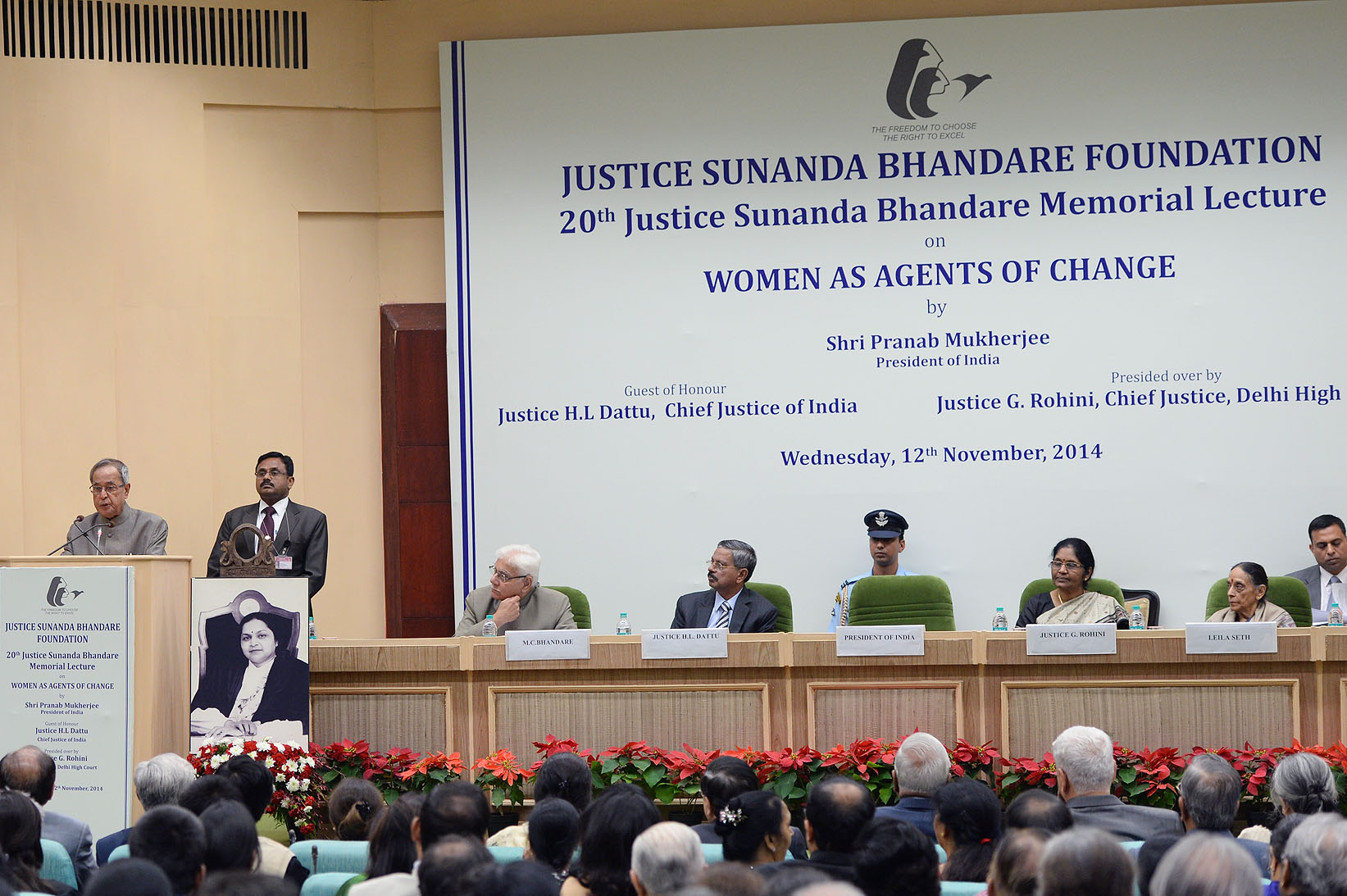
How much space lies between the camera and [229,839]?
2.91 meters

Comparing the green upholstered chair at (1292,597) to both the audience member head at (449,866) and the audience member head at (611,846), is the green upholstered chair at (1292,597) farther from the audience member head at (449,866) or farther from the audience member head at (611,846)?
the audience member head at (449,866)

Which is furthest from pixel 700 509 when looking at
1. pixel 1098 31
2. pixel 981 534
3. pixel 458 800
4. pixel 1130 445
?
pixel 458 800

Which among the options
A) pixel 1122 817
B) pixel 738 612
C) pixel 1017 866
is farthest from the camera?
pixel 738 612

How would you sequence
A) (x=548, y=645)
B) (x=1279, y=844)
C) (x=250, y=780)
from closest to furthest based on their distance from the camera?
(x=1279, y=844), (x=250, y=780), (x=548, y=645)

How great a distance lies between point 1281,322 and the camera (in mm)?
6754

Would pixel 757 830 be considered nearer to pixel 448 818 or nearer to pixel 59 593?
pixel 448 818

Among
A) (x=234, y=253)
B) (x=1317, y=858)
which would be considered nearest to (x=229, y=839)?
(x=1317, y=858)

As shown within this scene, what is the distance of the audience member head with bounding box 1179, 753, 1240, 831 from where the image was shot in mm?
3410

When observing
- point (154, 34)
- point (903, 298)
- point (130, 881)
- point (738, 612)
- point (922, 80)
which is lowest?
point (130, 881)

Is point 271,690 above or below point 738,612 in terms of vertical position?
below

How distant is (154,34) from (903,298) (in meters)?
3.74

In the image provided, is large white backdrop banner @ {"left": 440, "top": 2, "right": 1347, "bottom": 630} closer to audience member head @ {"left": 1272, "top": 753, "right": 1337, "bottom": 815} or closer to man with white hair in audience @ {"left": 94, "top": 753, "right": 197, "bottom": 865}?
man with white hair in audience @ {"left": 94, "top": 753, "right": 197, "bottom": 865}

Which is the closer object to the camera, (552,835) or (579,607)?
(552,835)

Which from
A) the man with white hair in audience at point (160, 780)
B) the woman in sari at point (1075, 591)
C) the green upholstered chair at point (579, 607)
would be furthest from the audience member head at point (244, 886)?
the woman in sari at point (1075, 591)
